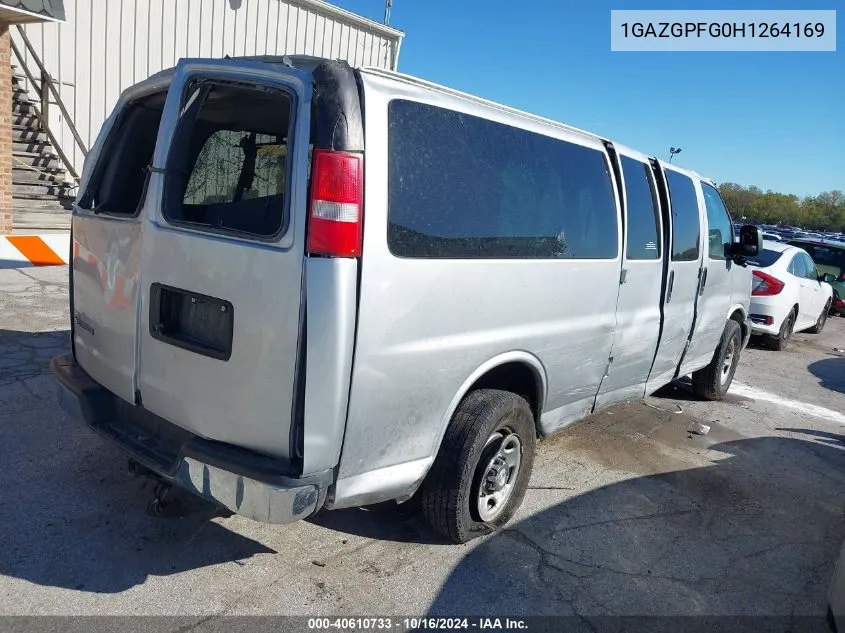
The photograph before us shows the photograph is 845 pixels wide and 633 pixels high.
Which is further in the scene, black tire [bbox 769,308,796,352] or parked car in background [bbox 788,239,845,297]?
parked car in background [bbox 788,239,845,297]

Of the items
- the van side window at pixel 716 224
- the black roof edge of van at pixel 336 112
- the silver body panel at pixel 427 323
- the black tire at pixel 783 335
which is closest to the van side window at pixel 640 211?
the silver body panel at pixel 427 323

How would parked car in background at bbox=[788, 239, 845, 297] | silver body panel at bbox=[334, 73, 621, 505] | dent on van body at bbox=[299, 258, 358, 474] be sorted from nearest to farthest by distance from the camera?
dent on van body at bbox=[299, 258, 358, 474]
silver body panel at bbox=[334, 73, 621, 505]
parked car in background at bbox=[788, 239, 845, 297]

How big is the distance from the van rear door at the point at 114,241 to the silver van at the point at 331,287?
1 centimetres

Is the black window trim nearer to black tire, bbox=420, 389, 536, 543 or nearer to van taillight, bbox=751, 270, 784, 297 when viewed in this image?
black tire, bbox=420, 389, 536, 543

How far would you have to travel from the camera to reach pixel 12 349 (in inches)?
231

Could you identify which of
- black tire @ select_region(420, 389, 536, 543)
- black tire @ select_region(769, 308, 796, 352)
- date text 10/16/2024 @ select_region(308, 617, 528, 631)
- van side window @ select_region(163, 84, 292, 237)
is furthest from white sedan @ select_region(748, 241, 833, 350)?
van side window @ select_region(163, 84, 292, 237)

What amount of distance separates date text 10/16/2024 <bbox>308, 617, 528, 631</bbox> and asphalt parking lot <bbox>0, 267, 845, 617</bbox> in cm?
6

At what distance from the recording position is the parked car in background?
14.2 meters

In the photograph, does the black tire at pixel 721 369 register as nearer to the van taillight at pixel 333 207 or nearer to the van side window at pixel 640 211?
the van side window at pixel 640 211

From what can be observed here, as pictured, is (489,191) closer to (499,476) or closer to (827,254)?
(499,476)

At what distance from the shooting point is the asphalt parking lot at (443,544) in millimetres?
3000

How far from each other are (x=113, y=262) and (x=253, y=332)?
100 centimetres

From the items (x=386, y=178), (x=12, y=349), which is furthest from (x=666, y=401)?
(x=12, y=349)

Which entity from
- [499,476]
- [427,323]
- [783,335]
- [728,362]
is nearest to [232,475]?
[427,323]
